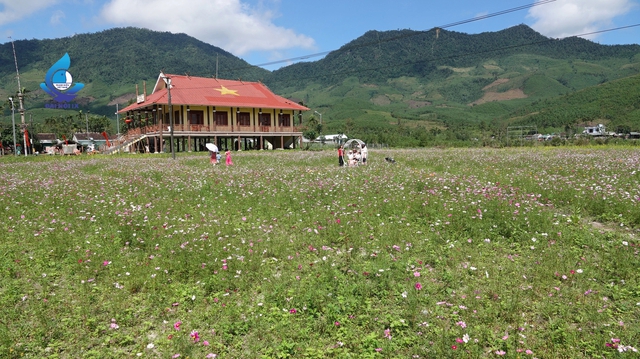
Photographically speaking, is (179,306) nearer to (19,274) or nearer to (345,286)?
(345,286)

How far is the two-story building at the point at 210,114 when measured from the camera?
4303 centimetres

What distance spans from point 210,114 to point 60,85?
52.8 ft

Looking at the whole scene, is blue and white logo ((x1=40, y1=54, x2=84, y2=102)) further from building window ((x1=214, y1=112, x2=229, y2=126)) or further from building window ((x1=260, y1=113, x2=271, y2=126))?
building window ((x1=260, y1=113, x2=271, y2=126))

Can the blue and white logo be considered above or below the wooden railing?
above

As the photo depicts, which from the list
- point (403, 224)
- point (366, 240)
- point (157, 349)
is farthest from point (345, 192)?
point (157, 349)

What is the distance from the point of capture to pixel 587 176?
12.4 m

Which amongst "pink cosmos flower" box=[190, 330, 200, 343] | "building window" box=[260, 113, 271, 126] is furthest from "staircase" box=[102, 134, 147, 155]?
"pink cosmos flower" box=[190, 330, 200, 343]

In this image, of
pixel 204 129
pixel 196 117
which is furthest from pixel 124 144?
pixel 204 129

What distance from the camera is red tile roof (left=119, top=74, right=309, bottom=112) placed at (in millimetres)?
43562

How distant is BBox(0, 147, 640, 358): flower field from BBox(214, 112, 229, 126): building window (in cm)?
3699

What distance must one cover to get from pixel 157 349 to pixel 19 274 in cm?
354

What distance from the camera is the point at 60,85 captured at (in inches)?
1671

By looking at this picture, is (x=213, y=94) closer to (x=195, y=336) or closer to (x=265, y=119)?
(x=265, y=119)

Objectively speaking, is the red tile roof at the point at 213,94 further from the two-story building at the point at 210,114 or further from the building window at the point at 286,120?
the building window at the point at 286,120
